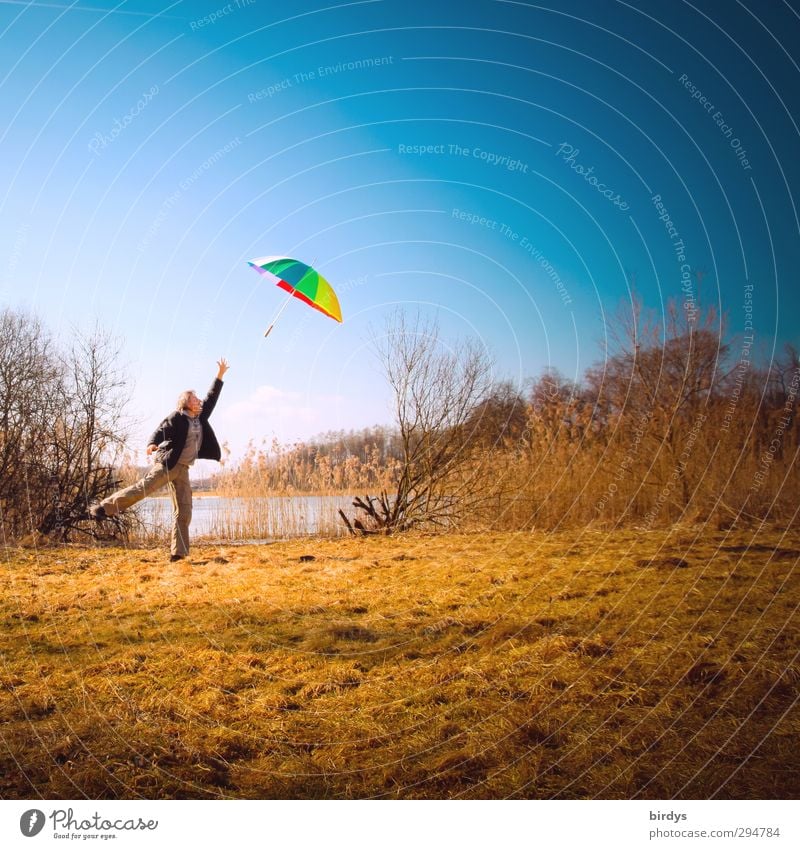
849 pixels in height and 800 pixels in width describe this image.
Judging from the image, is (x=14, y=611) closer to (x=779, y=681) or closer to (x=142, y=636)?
(x=142, y=636)

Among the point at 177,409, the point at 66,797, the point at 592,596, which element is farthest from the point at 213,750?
the point at 177,409

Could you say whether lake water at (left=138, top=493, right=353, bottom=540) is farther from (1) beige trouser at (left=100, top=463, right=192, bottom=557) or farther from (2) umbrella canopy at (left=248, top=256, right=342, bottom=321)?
(2) umbrella canopy at (left=248, top=256, right=342, bottom=321)

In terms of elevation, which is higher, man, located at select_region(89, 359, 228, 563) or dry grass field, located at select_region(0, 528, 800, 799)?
man, located at select_region(89, 359, 228, 563)

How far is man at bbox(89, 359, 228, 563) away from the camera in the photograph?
7.75 metres

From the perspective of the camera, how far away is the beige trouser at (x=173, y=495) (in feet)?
25.7

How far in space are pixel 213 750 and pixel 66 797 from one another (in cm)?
62

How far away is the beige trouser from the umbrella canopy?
299 cm
